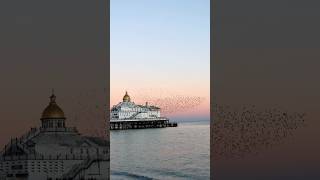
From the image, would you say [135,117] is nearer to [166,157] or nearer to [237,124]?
[166,157]

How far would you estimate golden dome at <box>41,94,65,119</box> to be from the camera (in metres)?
7.26

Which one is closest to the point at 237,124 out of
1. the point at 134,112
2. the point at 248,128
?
the point at 248,128

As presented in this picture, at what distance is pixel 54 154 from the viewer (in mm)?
7746

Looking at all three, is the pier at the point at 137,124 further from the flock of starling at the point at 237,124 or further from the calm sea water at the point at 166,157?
the flock of starling at the point at 237,124

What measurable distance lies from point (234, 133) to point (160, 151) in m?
5.44

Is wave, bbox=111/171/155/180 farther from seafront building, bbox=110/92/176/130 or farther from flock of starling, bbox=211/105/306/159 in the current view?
seafront building, bbox=110/92/176/130

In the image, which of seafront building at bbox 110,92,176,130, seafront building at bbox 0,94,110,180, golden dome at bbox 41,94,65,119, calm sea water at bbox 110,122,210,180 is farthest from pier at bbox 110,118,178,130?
golden dome at bbox 41,94,65,119

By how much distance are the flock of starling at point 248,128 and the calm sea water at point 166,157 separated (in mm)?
2932

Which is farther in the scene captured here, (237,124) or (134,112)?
(134,112)

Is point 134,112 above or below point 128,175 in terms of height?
above

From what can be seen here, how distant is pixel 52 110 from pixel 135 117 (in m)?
11.4

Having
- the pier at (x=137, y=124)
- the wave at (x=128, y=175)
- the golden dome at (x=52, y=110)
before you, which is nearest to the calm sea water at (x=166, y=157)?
the wave at (x=128, y=175)

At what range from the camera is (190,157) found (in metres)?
12.6

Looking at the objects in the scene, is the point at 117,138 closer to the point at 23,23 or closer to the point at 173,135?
the point at 173,135
